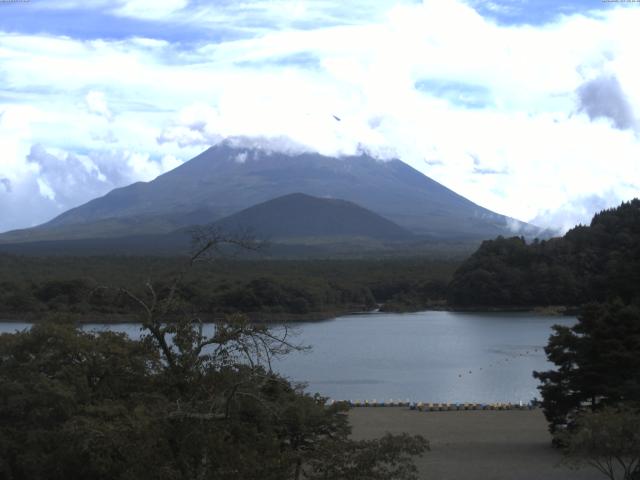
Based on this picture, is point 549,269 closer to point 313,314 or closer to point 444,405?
point 313,314

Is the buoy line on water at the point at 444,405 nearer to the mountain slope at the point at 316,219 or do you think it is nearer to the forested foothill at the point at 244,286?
the forested foothill at the point at 244,286

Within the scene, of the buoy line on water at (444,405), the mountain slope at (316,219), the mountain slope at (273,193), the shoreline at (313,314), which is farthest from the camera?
the mountain slope at (273,193)

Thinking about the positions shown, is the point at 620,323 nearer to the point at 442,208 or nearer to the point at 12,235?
the point at 12,235

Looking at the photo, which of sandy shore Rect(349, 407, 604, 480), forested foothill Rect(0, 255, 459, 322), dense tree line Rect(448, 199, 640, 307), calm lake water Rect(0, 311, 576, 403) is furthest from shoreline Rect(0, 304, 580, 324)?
sandy shore Rect(349, 407, 604, 480)

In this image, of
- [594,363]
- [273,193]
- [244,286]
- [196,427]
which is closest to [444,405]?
[594,363]

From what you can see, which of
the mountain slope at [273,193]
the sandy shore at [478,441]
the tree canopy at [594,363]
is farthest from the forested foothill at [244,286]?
the mountain slope at [273,193]

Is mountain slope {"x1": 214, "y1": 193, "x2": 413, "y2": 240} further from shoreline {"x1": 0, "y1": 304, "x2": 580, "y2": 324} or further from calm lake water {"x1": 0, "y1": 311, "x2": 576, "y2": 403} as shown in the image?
calm lake water {"x1": 0, "y1": 311, "x2": 576, "y2": 403}
